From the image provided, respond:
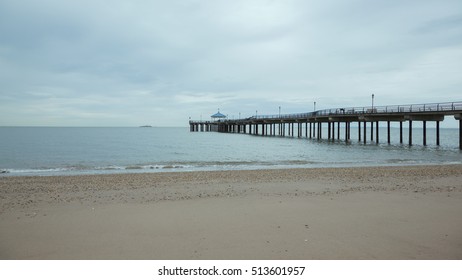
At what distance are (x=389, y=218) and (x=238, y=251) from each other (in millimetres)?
3202

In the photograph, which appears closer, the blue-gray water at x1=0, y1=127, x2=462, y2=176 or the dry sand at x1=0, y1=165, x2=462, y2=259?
the dry sand at x1=0, y1=165, x2=462, y2=259

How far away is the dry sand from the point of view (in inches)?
164

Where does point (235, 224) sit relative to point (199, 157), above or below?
above

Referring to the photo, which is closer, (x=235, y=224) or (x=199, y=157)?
(x=235, y=224)

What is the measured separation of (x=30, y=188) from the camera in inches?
398

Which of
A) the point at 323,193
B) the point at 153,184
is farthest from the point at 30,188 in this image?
the point at 323,193

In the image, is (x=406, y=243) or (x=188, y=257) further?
(x=406, y=243)

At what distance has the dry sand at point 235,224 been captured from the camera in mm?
4172

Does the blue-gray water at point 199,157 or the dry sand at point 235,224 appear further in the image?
the blue-gray water at point 199,157

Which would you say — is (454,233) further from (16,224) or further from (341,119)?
(341,119)

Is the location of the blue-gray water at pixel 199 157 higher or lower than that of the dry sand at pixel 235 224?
lower

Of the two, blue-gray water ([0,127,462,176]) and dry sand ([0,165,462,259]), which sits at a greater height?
dry sand ([0,165,462,259])

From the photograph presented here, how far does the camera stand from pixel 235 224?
5.41 metres

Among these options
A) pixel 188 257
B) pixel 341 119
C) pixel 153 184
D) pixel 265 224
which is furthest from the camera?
pixel 341 119
